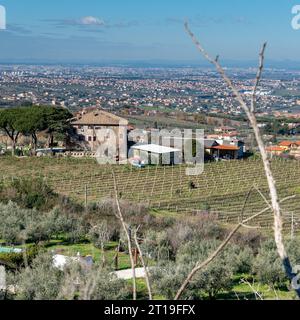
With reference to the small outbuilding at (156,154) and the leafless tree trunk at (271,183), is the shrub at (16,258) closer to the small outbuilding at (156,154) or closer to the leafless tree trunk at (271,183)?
the leafless tree trunk at (271,183)

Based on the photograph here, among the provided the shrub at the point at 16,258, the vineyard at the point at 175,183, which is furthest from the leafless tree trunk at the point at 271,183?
the vineyard at the point at 175,183

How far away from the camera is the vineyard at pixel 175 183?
64.0 feet

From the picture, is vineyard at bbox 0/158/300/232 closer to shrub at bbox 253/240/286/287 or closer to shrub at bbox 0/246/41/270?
shrub at bbox 253/240/286/287

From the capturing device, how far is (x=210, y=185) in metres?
23.6

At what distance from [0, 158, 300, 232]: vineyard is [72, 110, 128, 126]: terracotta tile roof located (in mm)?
6052

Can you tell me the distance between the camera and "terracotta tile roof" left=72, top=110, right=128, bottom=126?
3362 centimetres

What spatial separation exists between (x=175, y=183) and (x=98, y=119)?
1204 centimetres

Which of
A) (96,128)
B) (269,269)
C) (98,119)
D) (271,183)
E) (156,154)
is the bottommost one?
(156,154)

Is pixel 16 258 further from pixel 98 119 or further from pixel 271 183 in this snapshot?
pixel 98 119

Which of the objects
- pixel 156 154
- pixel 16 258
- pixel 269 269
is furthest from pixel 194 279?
pixel 156 154

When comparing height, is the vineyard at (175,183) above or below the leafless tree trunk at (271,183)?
below

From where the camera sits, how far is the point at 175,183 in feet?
77.2

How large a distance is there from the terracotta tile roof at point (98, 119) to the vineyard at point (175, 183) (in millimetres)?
6052
